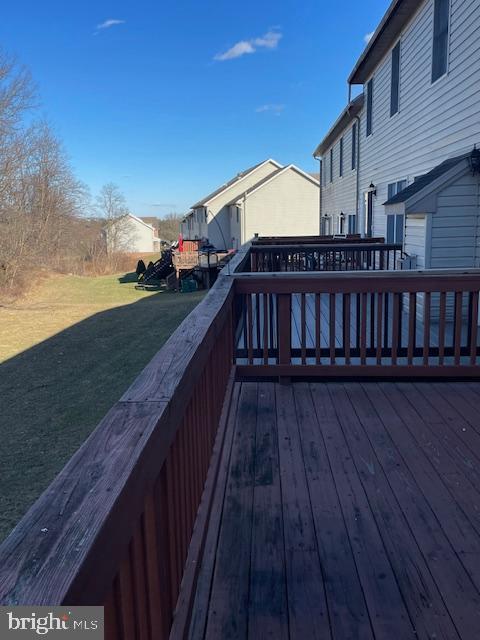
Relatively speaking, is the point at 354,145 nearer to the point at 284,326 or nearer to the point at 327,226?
the point at 327,226

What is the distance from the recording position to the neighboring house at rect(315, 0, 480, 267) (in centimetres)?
605

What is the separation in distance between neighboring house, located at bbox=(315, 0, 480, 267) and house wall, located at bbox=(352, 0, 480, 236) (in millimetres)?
13

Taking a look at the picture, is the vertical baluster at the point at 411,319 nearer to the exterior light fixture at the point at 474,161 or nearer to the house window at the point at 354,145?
the exterior light fixture at the point at 474,161

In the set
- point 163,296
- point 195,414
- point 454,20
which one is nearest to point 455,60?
point 454,20

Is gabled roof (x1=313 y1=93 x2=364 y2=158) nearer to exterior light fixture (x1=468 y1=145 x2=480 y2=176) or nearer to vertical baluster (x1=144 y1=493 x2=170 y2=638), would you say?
exterior light fixture (x1=468 y1=145 x2=480 y2=176)

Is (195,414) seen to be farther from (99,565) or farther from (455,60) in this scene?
(455,60)

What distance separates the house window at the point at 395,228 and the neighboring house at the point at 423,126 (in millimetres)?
20

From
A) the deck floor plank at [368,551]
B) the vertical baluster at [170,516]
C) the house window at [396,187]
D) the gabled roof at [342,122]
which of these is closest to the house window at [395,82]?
the house window at [396,187]

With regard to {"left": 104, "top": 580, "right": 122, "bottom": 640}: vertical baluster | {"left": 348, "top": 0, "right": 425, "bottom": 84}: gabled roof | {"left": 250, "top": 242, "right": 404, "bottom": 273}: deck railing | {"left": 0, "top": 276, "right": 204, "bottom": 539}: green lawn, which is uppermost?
{"left": 348, "top": 0, "right": 425, "bottom": 84}: gabled roof

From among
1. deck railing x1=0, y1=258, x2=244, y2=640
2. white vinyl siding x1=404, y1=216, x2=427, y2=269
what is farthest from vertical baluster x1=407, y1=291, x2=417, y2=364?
white vinyl siding x1=404, y1=216, x2=427, y2=269

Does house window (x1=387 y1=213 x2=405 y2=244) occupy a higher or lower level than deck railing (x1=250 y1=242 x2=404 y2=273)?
higher

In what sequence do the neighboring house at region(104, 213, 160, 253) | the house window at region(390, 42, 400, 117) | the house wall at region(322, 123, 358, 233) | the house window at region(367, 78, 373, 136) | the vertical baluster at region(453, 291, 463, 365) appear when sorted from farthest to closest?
1. the neighboring house at region(104, 213, 160, 253)
2. the house wall at region(322, 123, 358, 233)
3. the house window at region(367, 78, 373, 136)
4. the house window at region(390, 42, 400, 117)
5. the vertical baluster at region(453, 291, 463, 365)

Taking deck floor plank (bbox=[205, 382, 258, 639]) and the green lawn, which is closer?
deck floor plank (bbox=[205, 382, 258, 639])

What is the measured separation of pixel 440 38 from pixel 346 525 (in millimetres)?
7328
